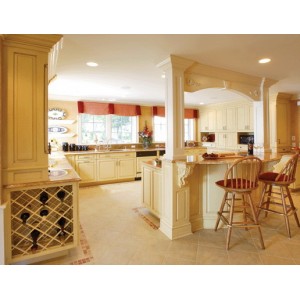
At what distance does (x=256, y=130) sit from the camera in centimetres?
384

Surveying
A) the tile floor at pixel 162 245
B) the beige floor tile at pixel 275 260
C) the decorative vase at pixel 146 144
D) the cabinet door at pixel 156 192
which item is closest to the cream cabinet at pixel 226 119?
the decorative vase at pixel 146 144

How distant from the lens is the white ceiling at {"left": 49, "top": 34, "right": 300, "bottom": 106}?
2096 millimetres

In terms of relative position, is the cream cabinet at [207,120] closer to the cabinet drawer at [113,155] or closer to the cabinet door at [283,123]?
the cabinet door at [283,123]

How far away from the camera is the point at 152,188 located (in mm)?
3143

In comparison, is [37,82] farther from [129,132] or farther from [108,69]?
[129,132]

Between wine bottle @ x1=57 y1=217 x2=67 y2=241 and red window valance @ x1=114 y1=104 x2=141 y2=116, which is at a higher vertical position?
red window valance @ x1=114 y1=104 x2=141 y2=116

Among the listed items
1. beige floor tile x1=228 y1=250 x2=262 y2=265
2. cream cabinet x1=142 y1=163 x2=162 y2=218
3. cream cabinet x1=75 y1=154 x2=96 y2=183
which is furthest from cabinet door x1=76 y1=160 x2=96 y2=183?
beige floor tile x1=228 y1=250 x2=262 y2=265

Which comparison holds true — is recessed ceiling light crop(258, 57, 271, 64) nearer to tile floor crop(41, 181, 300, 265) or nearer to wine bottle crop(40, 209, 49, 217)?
tile floor crop(41, 181, 300, 265)

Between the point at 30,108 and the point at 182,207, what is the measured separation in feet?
6.81

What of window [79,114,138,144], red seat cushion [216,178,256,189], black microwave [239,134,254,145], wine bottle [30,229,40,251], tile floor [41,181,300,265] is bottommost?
tile floor [41,181,300,265]

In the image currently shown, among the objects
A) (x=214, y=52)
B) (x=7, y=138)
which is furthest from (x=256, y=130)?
(x=7, y=138)

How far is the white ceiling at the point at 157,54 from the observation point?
2.10 meters

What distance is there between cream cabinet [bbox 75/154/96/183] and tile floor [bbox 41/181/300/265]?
1.76 m
